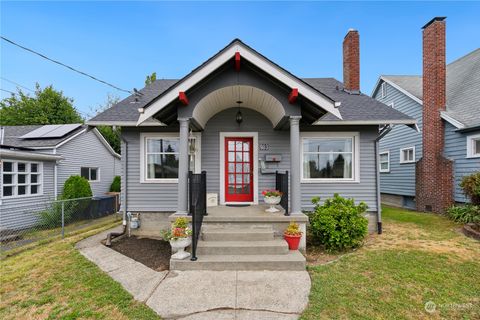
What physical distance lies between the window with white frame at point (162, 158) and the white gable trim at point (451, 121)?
29.1ft

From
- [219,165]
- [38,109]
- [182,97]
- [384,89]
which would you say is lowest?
[219,165]

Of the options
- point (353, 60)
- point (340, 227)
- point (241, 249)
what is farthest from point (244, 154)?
point (353, 60)

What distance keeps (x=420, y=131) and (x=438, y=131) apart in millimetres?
1004

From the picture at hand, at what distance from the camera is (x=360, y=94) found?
769 centimetres

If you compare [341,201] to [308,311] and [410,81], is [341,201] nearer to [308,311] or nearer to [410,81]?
[308,311]

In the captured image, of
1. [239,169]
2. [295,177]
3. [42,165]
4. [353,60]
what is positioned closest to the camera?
[295,177]

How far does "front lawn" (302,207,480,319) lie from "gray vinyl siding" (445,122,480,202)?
11.9 feet

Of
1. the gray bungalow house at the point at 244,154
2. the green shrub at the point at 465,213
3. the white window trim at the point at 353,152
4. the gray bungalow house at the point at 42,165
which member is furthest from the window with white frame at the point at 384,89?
the gray bungalow house at the point at 42,165

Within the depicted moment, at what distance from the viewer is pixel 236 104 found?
247 inches

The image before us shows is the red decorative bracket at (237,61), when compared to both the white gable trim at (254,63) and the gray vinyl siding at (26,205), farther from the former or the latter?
the gray vinyl siding at (26,205)

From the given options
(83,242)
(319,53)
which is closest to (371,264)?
(83,242)

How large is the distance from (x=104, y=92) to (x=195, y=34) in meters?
20.6

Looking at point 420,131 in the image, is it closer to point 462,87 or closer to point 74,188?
point 462,87

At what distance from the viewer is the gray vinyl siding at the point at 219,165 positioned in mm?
6426
